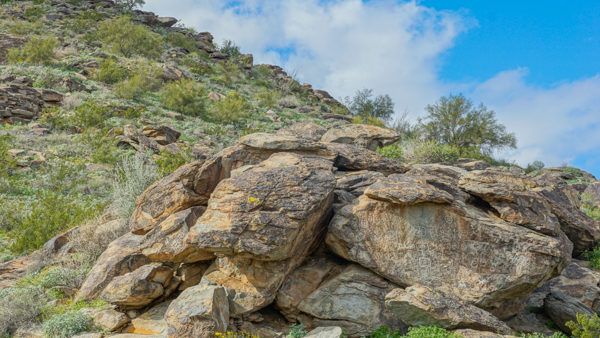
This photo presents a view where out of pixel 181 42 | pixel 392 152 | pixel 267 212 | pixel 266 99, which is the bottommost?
pixel 267 212

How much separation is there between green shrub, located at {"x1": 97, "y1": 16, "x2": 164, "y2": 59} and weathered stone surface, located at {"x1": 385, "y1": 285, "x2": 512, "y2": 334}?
3290 cm

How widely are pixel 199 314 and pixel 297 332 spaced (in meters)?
1.47

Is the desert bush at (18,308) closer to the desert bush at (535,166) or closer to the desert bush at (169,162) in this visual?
the desert bush at (169,162)

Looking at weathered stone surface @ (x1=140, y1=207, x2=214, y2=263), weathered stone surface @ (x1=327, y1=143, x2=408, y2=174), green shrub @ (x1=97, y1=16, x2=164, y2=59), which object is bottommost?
weathered stone surface @ (x1=140, y1=207, x2=214, y2=263)

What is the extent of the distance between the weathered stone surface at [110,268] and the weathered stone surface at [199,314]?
6.70 feet

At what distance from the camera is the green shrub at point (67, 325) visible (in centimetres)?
699

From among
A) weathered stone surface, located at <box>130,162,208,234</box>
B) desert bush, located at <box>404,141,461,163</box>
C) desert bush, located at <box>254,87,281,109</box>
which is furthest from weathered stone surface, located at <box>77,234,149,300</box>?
desert bush, located at <box>254,87,281,109</box>

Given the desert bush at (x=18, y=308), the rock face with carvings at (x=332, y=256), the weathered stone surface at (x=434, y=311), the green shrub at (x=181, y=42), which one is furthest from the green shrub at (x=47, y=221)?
the green shrub at (x=181, y=42)

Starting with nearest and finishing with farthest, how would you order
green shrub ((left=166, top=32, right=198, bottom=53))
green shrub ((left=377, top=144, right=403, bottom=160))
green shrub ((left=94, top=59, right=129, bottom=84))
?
green shrub ((left=377, top=144, right=403, bottom=160))
green shrub ((left=94, top=59, right=129, bottom=84))
green shrub ((left=166, top=32, right=198, bottom=53))

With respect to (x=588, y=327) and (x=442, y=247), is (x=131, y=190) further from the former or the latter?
(x=588, y=327)

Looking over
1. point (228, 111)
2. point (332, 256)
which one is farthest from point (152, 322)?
point (228, 111)

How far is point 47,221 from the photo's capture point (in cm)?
1201

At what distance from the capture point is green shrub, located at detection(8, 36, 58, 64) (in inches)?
1125

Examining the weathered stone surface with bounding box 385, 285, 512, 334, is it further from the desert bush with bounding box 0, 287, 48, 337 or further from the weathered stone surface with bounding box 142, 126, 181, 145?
the weathered stone surface with bounding box 142, 126, 181, 145
